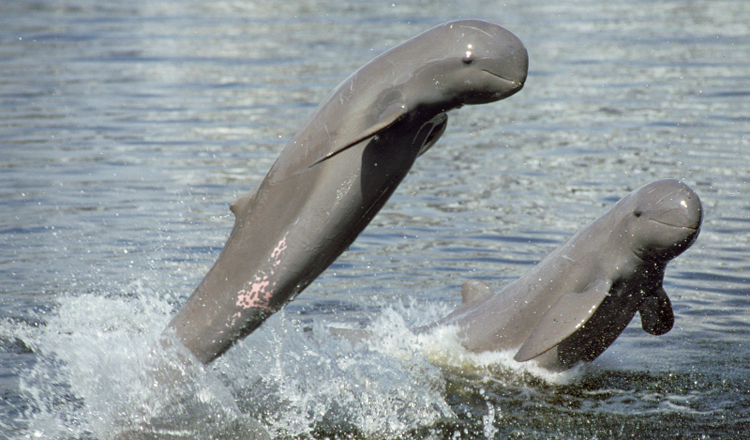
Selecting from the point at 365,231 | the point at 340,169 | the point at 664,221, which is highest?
the point at 340,169

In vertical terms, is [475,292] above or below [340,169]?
below

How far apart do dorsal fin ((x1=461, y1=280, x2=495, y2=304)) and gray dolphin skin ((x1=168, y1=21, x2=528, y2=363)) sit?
2398 millimetres

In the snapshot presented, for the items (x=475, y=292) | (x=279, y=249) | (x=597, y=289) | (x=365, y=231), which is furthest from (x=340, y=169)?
(x=365, y=231)

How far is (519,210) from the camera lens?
11.9 meters

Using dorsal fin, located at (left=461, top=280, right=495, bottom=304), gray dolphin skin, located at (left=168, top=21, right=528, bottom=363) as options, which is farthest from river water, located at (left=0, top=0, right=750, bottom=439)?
gray dolphin skin, located at (left=168, top=21, right=528, bottom=363)

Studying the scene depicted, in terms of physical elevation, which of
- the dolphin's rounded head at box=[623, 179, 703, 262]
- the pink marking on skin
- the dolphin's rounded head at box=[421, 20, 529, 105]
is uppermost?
the dolphin's rounded head at box=[421, 20, 529, 105]

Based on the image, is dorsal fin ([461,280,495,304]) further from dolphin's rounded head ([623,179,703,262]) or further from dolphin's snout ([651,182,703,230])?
dolphin's snout ([651,182,703,230])

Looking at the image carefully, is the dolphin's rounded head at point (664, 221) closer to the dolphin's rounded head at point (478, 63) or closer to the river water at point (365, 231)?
the river water at point (365, 231)

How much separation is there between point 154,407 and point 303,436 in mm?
1130

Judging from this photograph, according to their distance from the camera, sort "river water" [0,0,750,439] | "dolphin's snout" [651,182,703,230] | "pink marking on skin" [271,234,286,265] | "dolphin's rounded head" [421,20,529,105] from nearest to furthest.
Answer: "dolphin's rounded head" [421,20,529,105] → "pink marking on skin" [271,234,286,265] → "river water" [0,0,750,439] → "dolphin's snout" [651,182,703,230]

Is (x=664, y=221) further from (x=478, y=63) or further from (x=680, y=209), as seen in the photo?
(x=478, y=63)

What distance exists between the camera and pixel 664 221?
23.2 feet

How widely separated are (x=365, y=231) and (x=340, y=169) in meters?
5.52

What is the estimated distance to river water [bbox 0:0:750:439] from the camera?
648 centimetres
